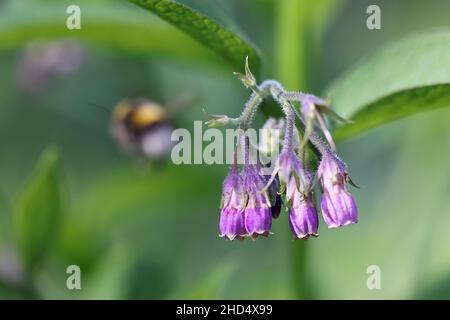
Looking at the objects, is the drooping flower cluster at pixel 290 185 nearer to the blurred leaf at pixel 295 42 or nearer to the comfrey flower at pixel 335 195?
the comfrey flower at pixel 335 195

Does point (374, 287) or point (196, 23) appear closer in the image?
point (196, 23)

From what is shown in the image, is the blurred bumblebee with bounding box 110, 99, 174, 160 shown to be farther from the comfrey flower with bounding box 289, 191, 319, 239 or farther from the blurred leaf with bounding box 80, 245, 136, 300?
the comfrey flower with bounding box 289, 191, 319, 239

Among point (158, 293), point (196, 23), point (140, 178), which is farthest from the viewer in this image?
point (140, 178)

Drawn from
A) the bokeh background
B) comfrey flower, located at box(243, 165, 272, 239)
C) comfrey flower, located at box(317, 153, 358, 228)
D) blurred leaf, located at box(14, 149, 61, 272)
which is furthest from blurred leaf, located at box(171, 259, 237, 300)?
comfrey flower, located at box(317, 153, 358, 228)

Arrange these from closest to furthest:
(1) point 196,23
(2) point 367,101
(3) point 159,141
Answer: (1) point 196,23 < (2) point 367,101 < (3) point 159,141
